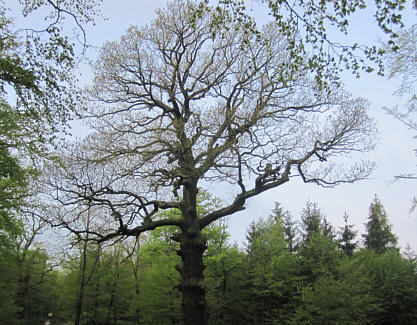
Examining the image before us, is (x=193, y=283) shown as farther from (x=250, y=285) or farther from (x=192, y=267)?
(x=250, y=285)

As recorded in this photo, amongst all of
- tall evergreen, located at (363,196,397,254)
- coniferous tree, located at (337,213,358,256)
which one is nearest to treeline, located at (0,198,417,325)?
coniferous tree, located at (337,213,358,256)

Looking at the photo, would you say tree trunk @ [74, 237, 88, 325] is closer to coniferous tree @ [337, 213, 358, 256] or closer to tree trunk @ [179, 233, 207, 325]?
tree trunk @ [179, 233, 207, 325]

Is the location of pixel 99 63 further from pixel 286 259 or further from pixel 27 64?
pixel 286 259

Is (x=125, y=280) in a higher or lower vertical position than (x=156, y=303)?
higher

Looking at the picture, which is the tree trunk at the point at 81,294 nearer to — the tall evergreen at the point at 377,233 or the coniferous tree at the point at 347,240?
the coniferous tree at the point at 347,240

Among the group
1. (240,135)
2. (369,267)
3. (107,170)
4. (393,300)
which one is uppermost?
(240,135)

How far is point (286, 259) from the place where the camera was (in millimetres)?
22781

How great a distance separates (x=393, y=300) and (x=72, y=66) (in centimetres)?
2250

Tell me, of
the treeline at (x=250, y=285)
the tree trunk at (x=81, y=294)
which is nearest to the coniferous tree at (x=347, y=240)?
the treeline at (x=250, y=285)

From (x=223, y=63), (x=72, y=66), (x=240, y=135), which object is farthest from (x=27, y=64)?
(x=223, y=63)

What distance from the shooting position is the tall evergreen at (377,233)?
32875 millimetres

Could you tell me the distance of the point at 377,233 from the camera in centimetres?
3322

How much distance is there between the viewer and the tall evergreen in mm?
32875

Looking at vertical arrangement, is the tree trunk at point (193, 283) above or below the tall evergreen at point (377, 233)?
below
